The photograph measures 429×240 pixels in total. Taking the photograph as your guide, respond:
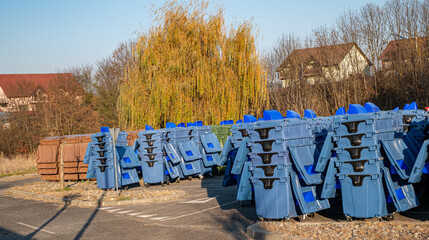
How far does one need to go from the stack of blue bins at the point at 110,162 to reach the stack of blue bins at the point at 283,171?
7.87m

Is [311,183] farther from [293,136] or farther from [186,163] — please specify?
[186,163]

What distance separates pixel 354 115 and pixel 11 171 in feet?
85.0

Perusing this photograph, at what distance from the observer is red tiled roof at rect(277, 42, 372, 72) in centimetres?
3162

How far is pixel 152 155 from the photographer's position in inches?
657

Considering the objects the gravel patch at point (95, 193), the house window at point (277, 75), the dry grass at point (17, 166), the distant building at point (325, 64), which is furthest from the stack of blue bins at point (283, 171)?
the house window at point (277, 75)

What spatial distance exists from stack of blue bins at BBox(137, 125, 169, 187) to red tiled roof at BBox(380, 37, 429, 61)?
17627 mm

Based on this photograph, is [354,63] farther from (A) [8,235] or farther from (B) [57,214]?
(A) [8,235]

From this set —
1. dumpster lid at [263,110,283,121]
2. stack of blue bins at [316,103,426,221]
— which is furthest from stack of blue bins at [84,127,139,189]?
stack of blue bins at [316,103,426,221]

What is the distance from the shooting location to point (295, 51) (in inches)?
1367

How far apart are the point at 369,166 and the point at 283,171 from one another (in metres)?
1.56

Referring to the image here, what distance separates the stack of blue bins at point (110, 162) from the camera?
16.4 meters

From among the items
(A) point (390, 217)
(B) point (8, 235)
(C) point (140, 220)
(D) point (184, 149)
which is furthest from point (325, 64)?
(B) point (8, 235)

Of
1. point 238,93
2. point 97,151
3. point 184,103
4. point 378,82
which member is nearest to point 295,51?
point 378,82

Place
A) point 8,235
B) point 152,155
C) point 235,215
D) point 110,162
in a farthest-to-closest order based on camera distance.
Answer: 1. point 152,155
2. point 110,162
3. point 235,215
4. point 8,235
